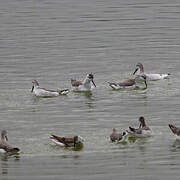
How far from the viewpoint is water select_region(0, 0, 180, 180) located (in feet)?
60.3

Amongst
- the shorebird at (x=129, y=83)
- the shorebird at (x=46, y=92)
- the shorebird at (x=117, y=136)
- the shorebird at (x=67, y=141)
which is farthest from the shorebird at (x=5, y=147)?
the shorebird at (x=129, y=83)

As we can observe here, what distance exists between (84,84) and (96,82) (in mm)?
1200

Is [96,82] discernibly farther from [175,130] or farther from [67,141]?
[67,141]

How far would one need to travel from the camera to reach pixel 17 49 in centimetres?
3312

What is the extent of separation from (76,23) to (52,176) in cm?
2233

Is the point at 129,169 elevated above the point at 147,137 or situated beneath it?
situated beneath

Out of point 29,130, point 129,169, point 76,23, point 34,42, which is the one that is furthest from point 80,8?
point 129,169

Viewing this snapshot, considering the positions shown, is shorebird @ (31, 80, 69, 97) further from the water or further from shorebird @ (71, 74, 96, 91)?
shorebird @ (71, 74, 96, 91)

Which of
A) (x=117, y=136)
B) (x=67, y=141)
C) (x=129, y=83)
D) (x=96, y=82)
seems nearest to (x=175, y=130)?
(x=117, y=136)

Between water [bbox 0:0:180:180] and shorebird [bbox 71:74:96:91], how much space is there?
0.26 m

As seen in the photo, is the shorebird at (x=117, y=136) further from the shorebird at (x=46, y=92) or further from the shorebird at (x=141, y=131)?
the shorebird at (x=46, y=92)

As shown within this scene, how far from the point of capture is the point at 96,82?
27.5 metres

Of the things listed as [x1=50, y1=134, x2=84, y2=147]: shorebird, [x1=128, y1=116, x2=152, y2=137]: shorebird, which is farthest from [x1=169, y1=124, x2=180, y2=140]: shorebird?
[x1=50, y1=134, x2=84, y2=147]: shorebird

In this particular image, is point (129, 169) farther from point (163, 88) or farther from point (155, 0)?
point (155, 0)
